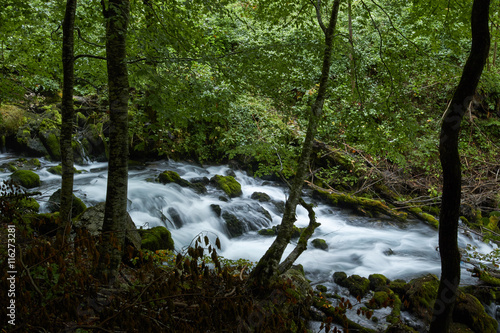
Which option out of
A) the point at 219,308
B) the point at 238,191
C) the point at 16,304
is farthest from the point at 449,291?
the point at 238,191

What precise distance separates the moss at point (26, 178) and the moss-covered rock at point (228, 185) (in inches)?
249

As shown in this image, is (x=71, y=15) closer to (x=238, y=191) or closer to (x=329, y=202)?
(x=238, y=191)

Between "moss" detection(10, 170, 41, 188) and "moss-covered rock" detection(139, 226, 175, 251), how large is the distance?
553 centimetres

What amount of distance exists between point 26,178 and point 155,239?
6232mm

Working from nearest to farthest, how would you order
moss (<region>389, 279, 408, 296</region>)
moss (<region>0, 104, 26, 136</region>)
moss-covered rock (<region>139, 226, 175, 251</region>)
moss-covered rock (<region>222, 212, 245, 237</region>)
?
moss-covered rock (<region>139, 226, 175, 251</region>) → moss (<region>389, 279, 408, 296</region>) → moss-covered rock (<region>222, 212, 245, 237</region>) → moss (<region>0, 104, 26, 136</region>)

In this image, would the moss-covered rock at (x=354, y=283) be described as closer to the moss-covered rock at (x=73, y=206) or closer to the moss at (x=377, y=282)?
the moss at (x=377, y=282)

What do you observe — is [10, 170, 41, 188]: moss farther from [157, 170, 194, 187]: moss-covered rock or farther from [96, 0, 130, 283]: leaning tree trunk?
[96, 0, 130, 283]: leaning tree trunk

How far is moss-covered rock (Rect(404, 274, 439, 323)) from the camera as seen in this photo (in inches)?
232

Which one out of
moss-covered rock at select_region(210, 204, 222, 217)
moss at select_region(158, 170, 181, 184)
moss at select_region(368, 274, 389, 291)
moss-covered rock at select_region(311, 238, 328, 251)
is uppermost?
moss at select_region(158, 170, 181, 184)

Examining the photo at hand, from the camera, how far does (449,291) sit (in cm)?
275

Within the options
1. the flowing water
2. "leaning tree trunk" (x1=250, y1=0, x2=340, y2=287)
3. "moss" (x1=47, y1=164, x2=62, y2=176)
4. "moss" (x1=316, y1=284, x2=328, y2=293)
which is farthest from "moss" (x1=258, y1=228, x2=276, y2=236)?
"moss" (x1=47, y1=164, x2=62, y2=176)

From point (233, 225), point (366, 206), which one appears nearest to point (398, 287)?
point (233, 225)

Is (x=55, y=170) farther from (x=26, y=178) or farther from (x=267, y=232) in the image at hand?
(x=267, y=232)

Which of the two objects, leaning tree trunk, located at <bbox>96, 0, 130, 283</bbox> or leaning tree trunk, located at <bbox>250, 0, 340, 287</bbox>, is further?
leaning tree trunk, located at <bbox>250, 0, 340, 287</bbox>
